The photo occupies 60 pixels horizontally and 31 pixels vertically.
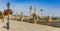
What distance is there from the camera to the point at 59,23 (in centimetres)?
2938

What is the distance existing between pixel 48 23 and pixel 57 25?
5435mm

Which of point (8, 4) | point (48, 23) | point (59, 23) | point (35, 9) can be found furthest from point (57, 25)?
point (35, 9)

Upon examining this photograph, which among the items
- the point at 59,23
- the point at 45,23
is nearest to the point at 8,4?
the point at 59,23

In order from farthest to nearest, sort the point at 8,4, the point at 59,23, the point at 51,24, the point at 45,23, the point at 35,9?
the point at 35,9 → the point at 45,23 → the point at 51,24 → the point at 59,23 → the point at 8,4

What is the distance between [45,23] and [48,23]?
214cm

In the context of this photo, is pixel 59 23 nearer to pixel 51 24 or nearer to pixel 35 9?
pixel 51 24

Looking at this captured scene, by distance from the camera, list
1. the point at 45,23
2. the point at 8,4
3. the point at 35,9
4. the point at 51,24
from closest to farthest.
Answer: the point at 8,4
the point at 51,24
the point at 45,23
the point at 35,9

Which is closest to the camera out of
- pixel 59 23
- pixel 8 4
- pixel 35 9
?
pixel 8 4

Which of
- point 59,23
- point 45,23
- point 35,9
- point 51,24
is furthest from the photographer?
point 35,9

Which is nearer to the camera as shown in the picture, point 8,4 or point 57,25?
point 8,4

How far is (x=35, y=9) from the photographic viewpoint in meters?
58.7

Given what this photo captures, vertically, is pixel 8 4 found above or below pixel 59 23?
above

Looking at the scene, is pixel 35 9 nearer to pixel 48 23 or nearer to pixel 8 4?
pixel 48 23

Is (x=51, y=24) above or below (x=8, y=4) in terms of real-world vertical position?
below
